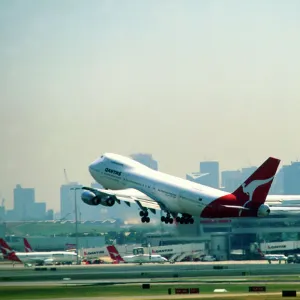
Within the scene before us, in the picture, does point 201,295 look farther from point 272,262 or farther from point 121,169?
point 272,262

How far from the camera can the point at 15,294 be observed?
110m

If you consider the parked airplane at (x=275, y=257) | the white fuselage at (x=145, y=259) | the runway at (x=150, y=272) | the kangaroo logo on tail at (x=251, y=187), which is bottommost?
the runway at (x=150, y=272)

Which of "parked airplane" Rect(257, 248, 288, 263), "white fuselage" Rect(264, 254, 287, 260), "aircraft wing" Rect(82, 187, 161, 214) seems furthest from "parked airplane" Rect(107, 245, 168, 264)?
"aircraft wing" Rect(82, 187, 161, 214)

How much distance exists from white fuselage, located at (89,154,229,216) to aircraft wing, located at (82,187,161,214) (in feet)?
2.19

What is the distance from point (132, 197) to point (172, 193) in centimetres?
537

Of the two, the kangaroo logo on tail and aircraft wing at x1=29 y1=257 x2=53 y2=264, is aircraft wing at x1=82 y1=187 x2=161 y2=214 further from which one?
aircraft wing at x1=29 y1=257 x2=53 y2=264

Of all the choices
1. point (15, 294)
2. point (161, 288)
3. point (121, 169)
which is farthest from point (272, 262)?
point (15, 294)

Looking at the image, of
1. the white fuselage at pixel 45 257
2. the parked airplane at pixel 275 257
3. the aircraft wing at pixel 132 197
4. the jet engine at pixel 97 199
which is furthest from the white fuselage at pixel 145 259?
the aircraft wing at pixel 132 197

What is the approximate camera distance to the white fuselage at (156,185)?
132m

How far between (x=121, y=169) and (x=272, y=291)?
1469 inches

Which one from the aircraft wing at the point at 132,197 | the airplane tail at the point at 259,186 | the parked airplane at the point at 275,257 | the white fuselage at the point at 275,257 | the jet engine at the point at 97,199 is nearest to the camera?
the airplane tail at the point at 259,186

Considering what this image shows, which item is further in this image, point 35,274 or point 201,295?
point 35,274

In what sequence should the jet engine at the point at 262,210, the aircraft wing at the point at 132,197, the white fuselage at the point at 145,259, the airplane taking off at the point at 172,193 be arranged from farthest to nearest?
the white fuselage at the point at 145,259
the aircraft wing at the point at 132,197
the airplane taking off at the point at 172,193
the jet engine at the point at 262,210

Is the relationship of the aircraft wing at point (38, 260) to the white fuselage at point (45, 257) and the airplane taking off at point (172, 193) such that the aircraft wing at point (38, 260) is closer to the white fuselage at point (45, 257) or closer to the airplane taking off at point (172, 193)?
the white fuselage at point (45, 257)
